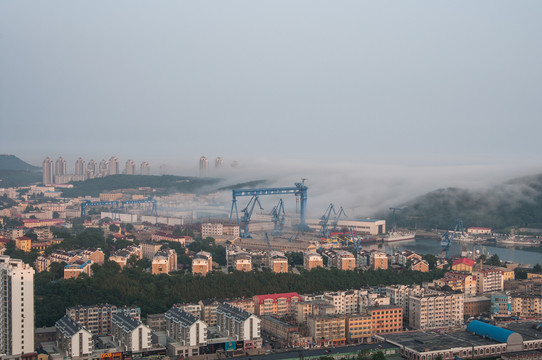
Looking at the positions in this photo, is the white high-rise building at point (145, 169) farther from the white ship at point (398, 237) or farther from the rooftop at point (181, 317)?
the rooftop at point (181, 317)

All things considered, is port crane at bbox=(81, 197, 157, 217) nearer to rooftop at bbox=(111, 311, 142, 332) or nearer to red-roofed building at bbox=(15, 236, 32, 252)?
red-roofed building at bbox=(15, 236, 32, 252)

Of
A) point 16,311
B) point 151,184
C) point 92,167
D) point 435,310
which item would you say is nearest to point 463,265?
point 435,310

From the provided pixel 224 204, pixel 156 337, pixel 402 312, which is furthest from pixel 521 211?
pixel 156 337

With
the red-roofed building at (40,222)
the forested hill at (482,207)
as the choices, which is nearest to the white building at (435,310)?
the red-roofed building at (40,222)

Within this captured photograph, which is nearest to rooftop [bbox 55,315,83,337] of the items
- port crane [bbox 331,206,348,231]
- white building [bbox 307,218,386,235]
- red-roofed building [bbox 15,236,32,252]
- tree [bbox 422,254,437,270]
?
red-roofed building [bbox 15,236,32,252]

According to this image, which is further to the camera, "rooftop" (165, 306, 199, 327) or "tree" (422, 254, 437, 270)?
"tree" (422, 254, 437, 270)
